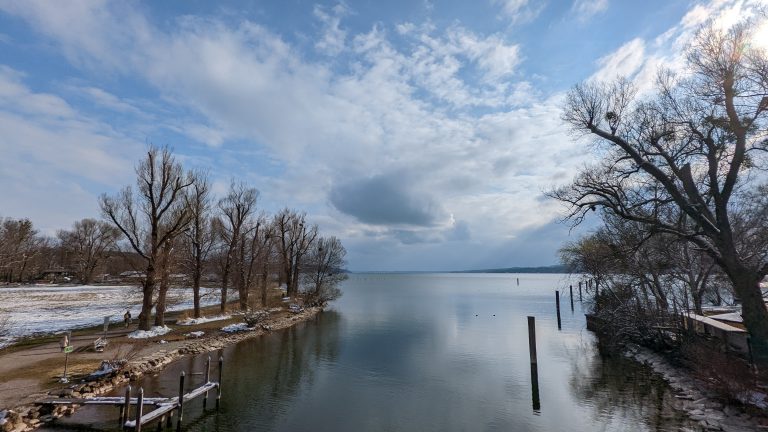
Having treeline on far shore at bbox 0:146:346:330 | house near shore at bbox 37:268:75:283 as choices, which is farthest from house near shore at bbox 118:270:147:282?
house near shore at bbox 37:268:75:283

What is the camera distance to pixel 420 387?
20.9 metres

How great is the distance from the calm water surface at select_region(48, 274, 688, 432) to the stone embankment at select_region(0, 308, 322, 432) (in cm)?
72

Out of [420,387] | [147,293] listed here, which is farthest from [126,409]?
[147,293]

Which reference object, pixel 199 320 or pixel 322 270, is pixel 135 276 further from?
pixel 322 270

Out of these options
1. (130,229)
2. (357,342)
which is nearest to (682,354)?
(357,342)

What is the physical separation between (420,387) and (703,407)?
1180cm

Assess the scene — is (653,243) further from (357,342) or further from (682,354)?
(357,342)

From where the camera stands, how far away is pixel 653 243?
27.3 metres

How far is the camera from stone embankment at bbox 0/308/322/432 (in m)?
13.3

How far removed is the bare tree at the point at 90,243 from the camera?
7504 centimetres

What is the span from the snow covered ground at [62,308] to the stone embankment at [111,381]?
829 centimetres

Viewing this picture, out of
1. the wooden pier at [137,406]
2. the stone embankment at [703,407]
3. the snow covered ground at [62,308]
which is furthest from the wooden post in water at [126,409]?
the stone embankment at [703,407]

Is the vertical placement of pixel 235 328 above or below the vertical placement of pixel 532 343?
below

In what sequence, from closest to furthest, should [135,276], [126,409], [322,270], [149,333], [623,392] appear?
[126,409] < [623,392] < [149,333] < [135,276] < [322,270]
